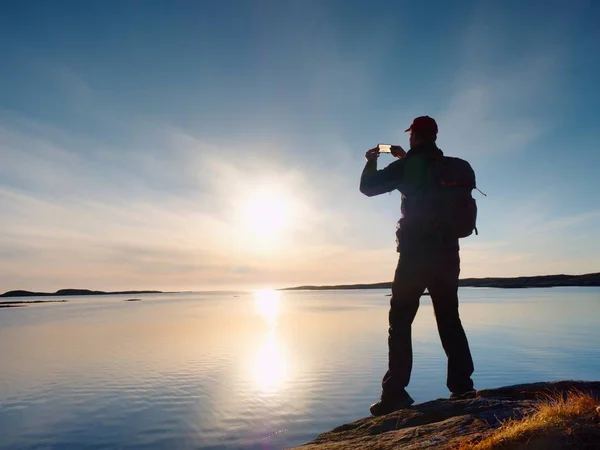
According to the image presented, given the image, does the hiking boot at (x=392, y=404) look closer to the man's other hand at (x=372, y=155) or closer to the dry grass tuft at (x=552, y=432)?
the dry grass tuft at (x=552, y=432)

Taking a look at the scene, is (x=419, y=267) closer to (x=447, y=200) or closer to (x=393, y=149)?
(x=447, y=200)

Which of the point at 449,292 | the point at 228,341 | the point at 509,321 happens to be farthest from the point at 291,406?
the point at 509,321

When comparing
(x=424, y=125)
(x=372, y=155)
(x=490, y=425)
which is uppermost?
(x=424, y=125)

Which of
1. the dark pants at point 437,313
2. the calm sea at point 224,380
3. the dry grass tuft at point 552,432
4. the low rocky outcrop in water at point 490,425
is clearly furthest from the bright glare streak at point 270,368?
the dry grass tuft at point 552,432

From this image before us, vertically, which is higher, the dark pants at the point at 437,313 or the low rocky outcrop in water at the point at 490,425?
the dark pants at the point at 437,313

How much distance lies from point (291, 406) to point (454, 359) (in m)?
5.40

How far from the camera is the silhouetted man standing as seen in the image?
571 centimetres

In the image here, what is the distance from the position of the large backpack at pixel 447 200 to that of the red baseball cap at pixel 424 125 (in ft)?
1.75

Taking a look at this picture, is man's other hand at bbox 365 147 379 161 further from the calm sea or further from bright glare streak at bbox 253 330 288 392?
bright glare streak at bbox 253 330 288 392

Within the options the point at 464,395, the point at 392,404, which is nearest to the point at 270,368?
the point at 392,404

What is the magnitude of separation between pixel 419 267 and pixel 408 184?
45.9 inches

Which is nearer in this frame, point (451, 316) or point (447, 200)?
point (447, 200)

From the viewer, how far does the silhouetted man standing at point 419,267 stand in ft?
18.7

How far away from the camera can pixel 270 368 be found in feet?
48.4
